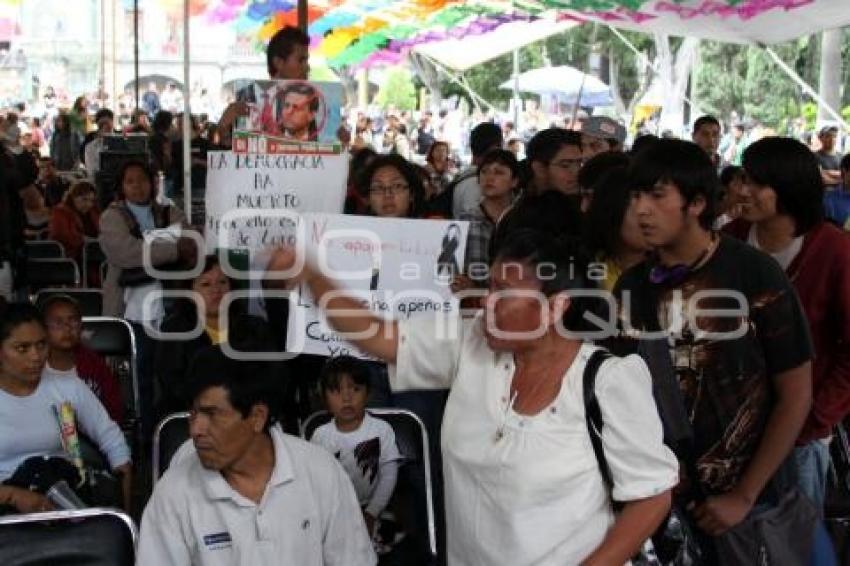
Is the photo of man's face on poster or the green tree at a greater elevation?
the green tree

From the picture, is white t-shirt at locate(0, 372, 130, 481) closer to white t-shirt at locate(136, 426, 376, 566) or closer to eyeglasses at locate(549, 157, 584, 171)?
white t-shirt at locate(136, 426, 376, 566)

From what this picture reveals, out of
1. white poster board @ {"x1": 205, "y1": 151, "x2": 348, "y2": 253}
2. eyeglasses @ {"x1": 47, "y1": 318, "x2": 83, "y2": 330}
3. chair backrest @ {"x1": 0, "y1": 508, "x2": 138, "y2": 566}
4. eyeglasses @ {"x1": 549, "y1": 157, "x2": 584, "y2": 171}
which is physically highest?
eyeglasses @ {"x1": 549, "y1": 157, "x2": 584, "y2": 171}

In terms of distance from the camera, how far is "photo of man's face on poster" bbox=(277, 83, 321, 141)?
531cm

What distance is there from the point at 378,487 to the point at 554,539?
211 centimetres

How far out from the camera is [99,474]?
4.49 m

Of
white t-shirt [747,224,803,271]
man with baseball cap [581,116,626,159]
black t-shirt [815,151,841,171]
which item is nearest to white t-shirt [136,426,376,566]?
white t-shirt [747,224,803,271]

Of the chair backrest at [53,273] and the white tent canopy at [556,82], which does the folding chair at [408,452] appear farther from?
the white tent canopy at [556,82]

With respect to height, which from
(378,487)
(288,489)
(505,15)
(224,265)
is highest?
(505,15)

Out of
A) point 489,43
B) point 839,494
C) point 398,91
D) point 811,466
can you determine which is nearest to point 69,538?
point 811,466

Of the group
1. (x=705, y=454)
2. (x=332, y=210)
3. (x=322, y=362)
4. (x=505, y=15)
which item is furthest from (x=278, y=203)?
(x=505, y=15)

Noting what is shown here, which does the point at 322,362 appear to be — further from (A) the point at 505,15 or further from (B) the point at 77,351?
(A) the point at 505,15

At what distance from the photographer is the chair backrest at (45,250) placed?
9.28 m

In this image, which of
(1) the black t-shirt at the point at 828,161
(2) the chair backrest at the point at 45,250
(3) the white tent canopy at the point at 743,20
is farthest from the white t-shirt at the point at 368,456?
(1) the black t-shirt at the point at 828,161

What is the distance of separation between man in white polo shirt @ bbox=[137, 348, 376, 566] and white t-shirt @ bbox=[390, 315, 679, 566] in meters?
0.64
